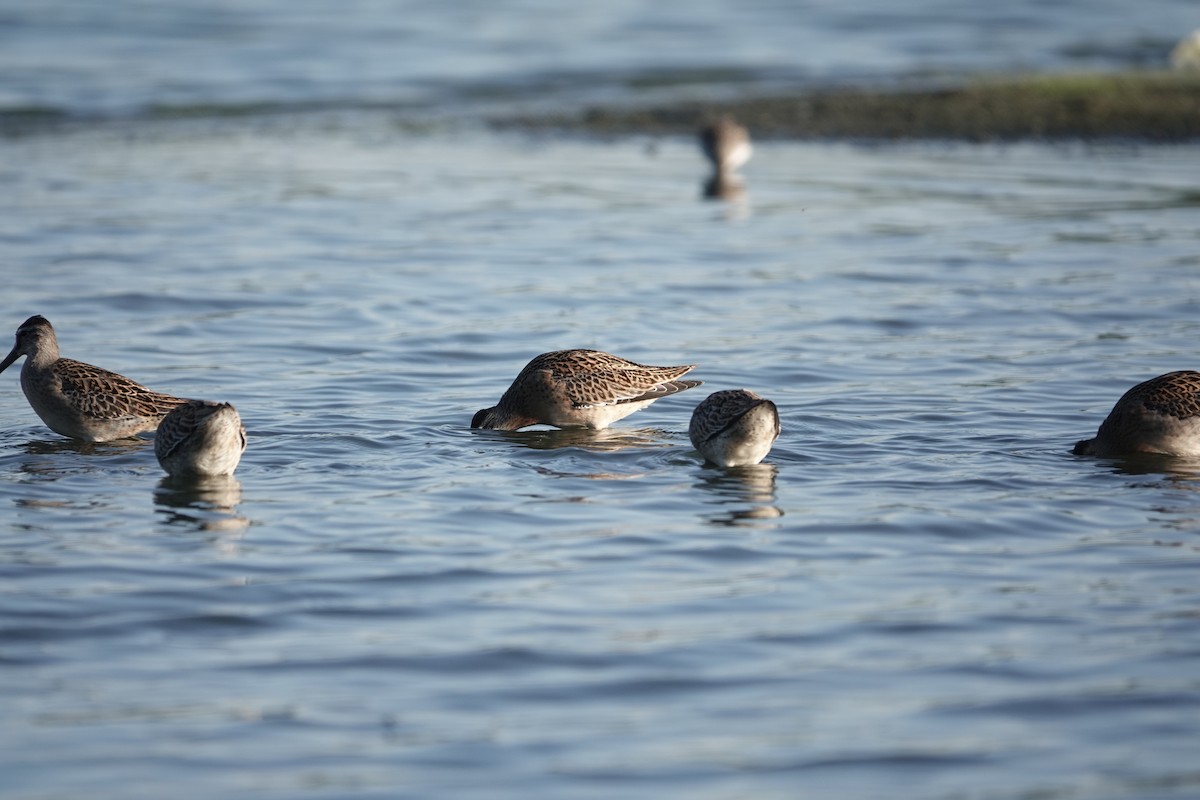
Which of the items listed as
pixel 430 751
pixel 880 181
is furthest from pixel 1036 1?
pixel 430 751

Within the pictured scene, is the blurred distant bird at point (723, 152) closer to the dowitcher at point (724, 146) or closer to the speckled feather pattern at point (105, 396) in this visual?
the dowitcher at point (724, 146)

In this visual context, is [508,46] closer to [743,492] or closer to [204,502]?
[743,492]

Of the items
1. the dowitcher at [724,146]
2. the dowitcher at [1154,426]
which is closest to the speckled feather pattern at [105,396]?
the dowitcher at [1154,426]

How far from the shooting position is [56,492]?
9.62 meters

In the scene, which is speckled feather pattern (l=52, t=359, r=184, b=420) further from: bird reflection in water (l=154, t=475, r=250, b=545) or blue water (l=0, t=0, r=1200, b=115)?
blue water (l=0, t=0, r=1200, b=115)

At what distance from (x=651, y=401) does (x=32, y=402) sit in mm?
4004

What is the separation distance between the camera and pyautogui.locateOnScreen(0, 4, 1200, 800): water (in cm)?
628

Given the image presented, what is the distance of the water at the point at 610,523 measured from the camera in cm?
→ 628

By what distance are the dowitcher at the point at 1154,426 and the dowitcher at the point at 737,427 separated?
1881 mm

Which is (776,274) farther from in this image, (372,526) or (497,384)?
(372,526)

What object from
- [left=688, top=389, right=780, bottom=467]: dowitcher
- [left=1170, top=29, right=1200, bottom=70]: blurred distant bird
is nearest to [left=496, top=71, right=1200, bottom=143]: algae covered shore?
[left=1170, top=29, right=1200, bottom=70]: blurred distant bird

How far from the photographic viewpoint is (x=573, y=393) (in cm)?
1139

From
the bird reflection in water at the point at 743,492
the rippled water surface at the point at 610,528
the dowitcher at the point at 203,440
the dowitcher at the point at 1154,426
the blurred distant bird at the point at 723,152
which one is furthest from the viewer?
the blurred distant bird at the point at 723,152

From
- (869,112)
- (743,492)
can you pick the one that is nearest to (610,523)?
(743,492)
